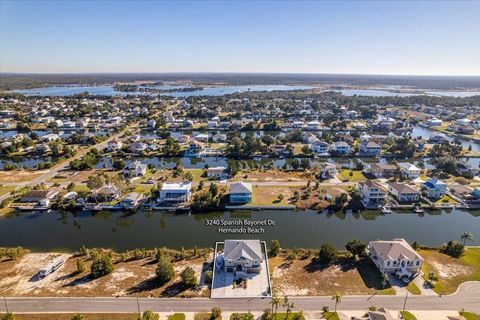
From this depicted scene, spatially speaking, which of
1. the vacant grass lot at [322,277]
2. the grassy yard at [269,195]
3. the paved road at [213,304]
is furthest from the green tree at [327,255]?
the grassy yard at [269,195]

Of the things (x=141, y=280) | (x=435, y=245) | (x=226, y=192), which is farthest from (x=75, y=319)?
Answer: (x=435, y=245)

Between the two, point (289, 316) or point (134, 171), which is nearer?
point (289, 316)

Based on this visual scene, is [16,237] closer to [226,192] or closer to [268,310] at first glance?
[226,192]

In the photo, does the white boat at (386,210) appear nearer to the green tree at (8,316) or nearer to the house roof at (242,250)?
the house roof at (242,250)

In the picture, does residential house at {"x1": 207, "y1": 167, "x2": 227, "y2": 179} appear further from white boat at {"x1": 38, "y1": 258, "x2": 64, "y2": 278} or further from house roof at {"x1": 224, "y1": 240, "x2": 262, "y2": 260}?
white boat at {"x1": 38, "y1": 258, "x2": 64, "y2": 278}

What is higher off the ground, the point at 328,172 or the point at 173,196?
the point at 328,172

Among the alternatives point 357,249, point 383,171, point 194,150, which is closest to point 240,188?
point 357,249

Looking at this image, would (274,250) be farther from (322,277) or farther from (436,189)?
(436,189)
